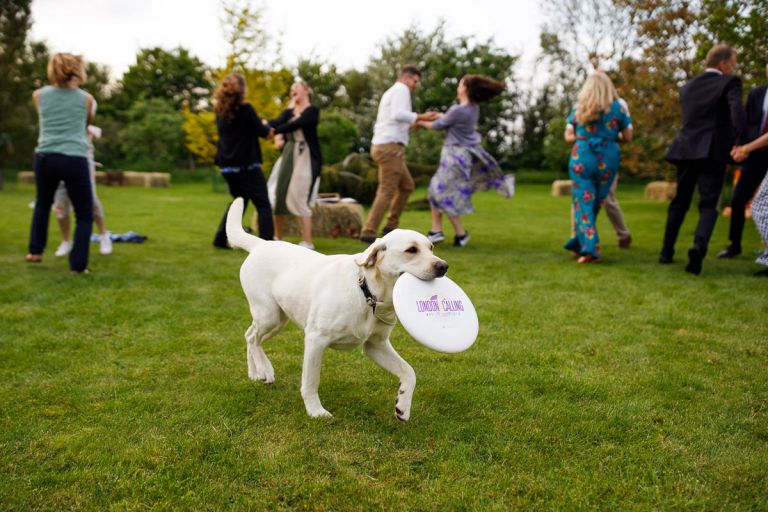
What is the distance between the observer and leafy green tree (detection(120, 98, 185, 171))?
32094 millimetres

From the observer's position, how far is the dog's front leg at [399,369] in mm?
3234

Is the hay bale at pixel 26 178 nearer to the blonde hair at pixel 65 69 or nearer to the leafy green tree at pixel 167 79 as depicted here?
the leafy green tree at pixel 167 79

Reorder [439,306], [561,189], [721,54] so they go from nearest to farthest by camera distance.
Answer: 1. [439,306]
2. [721,54]
3. [561,189]

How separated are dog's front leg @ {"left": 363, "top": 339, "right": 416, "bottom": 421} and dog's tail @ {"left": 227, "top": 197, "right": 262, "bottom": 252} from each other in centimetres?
102

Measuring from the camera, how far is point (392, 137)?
8922mm

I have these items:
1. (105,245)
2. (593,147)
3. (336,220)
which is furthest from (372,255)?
(336,220)

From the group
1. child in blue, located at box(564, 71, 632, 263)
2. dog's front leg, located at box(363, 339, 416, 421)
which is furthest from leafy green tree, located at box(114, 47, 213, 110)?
dog's front leg, located at box(363, 339, 416, 421)

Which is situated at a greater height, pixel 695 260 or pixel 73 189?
pixel 73 189

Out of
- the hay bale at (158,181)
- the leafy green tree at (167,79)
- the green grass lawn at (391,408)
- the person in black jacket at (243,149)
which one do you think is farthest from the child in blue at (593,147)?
the leafy green tree at (167,79)

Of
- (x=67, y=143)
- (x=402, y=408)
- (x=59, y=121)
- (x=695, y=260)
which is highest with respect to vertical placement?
(x=59, y=121)

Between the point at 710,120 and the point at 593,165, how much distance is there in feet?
4.53

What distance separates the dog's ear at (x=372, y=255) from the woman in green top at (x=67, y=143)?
4822 mm

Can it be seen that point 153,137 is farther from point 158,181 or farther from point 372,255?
point 372,255

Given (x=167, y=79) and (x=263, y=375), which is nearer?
(x=263, y=375)
